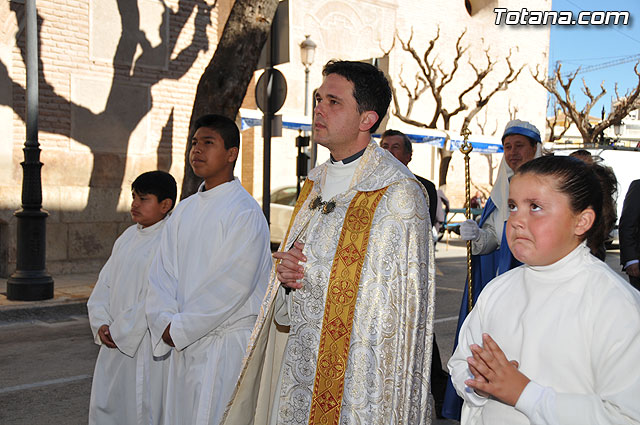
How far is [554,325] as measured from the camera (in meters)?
2.00

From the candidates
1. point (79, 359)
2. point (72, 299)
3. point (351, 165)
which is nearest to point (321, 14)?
point (72, 299)

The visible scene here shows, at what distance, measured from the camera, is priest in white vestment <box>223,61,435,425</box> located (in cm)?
295

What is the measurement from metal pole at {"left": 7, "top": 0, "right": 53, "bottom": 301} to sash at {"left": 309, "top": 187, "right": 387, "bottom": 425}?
750cm

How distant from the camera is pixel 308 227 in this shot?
128 inches

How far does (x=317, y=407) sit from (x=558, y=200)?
1461mm

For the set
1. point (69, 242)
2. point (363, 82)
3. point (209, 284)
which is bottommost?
point (69, 242)

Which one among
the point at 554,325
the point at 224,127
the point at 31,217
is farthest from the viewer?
the point at 31,217

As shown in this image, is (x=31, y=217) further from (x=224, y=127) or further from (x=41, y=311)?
(x=224, y=127)

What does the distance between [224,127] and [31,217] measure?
21.8 feet

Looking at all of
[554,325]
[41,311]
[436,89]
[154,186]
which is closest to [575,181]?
[554,325]

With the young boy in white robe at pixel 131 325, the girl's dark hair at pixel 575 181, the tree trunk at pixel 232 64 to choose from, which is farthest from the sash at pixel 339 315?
the tree trunk at pixel 232 64

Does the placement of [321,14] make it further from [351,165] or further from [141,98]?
[351,165]

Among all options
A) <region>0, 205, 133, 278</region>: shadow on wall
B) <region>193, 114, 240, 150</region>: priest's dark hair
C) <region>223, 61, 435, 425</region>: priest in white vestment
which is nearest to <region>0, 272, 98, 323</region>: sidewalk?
<region>0, 205, 133, 278</region>: shadow on wall

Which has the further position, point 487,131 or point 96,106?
point 487,131
